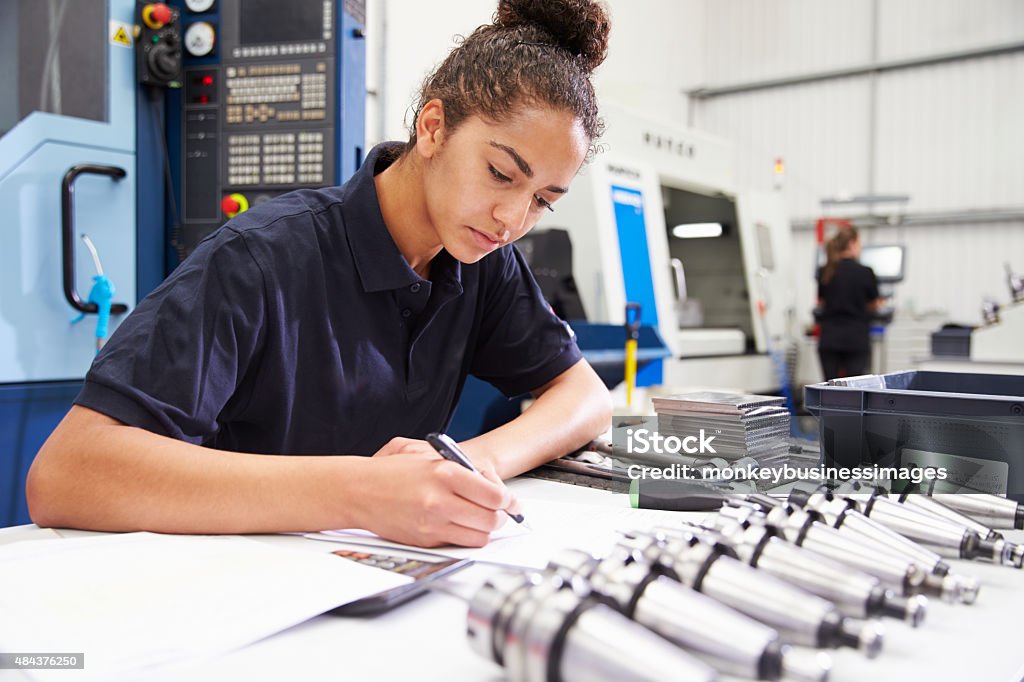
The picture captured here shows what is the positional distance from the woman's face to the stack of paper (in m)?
0.31

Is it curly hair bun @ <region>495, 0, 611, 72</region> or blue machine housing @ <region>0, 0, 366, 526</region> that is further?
blue machine housing @ <region>0, 0, 366, 526</region>

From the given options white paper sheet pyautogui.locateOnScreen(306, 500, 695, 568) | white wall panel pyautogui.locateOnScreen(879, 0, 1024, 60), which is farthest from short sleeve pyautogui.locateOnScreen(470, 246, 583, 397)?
white wall panel pyautogui.locateOnScreen(879, 0, 1024, 60)

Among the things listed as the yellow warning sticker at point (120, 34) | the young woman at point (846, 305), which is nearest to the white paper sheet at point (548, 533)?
the yellow warning sticker at point (120, 34)

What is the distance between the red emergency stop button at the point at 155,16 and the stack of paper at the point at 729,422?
1.65 m

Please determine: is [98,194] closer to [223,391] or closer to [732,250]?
[223,391]

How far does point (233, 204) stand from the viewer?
6.69 feet

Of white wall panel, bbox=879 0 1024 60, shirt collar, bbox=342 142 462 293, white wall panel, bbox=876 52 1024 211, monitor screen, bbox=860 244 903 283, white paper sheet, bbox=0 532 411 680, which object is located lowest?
white paper sheet, bbox=0 532 411 680

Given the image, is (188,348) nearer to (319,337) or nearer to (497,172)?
(319,337)

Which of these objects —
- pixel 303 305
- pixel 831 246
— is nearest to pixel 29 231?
pixel 303 305

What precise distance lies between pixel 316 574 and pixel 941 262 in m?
6.76

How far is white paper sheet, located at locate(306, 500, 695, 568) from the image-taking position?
2.39 ft

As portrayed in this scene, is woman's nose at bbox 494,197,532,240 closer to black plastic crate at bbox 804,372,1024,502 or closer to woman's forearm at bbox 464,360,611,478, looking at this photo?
woman's forearm at bbox 464,360,611,478

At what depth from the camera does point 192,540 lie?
74 centimetres

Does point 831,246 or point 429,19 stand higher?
point 429,19
